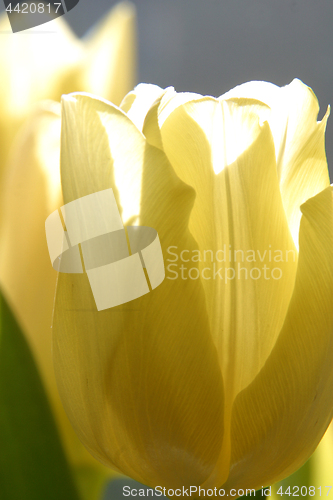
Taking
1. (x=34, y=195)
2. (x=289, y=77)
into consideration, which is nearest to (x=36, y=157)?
(x=34, y=195)

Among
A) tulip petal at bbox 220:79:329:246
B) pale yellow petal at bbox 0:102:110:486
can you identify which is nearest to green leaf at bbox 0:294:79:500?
pale yellow petal at bbox 0:102:110:486

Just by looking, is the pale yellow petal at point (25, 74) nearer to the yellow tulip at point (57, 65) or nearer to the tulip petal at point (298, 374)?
A: the yellow tulip at point (57, 65)

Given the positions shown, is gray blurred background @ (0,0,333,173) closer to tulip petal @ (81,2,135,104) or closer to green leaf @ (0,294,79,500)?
tulip petal @ (81,2,135,104)

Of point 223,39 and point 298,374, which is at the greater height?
point 223,39

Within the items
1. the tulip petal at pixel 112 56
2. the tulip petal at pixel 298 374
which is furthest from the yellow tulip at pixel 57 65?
the tulip petal at pixel 298 374

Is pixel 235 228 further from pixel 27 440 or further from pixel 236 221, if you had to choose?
pixel 27 440

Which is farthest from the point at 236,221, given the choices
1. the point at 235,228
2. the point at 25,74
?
the point at 25,74

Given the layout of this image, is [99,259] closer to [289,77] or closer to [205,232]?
[205,232]
